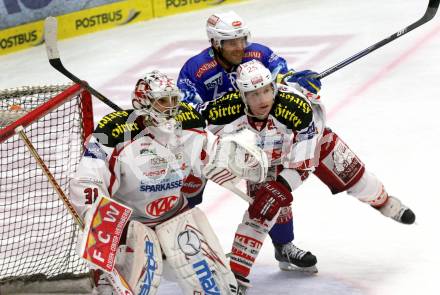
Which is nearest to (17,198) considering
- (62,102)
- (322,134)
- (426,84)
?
(62,102)

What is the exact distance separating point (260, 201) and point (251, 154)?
37 centimetres

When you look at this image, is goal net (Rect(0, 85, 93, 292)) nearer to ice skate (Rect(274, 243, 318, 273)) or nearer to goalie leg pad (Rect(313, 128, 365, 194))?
ice skate (Rect(274, 243, 318, 273))

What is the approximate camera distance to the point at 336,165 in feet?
20.5

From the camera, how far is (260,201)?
5.72m

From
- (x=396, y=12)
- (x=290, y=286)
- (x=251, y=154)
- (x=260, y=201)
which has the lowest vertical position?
(x=396, y=12)

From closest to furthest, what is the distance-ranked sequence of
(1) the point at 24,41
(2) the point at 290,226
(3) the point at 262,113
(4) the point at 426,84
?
(3) the point at 262,113 < (2) the point at 290,226 < (4) the point at 426,84 < (1) the point at 24,41

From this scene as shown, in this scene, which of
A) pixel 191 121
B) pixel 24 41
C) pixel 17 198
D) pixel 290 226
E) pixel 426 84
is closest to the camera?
pixel 191 121

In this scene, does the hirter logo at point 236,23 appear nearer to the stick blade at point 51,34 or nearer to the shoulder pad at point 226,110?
the shoulder pad at point 226,110

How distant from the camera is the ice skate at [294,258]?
6266 mm

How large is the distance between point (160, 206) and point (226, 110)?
767 mm


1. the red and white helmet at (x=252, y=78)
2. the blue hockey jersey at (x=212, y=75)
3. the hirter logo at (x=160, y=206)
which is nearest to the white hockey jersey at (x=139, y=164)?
the hirter logo at (x=160, y=206)

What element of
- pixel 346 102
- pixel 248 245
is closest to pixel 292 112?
pixel 248 245

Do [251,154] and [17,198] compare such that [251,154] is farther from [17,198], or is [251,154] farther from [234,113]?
[17,198]

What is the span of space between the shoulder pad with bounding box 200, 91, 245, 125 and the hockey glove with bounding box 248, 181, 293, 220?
1.33 ft
